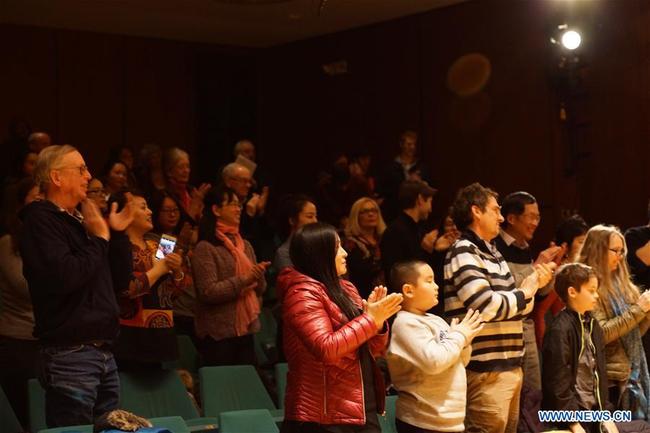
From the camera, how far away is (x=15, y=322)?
4.88 m

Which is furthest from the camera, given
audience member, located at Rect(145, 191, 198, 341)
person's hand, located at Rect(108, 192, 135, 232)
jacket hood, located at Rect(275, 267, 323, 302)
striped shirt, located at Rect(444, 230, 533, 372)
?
audience member, located at Rect(145, 191, 198, 341)

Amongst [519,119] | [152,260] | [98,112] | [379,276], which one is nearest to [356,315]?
[152,260]

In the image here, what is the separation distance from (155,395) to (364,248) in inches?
71.3

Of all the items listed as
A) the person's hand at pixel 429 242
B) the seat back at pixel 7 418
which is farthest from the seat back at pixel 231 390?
the person's hand at pixel 429 242

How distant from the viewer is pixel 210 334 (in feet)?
17.4

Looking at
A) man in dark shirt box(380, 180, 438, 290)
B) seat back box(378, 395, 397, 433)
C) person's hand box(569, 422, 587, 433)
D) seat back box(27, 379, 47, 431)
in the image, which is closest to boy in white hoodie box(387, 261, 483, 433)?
seat back box(378, 395, 397, 433)

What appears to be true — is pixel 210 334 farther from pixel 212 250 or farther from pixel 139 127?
pixel 139 127

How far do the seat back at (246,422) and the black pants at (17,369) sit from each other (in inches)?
47.3

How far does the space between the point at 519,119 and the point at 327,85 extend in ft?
8.08

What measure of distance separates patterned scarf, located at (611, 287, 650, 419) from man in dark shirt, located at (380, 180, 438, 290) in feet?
3.98

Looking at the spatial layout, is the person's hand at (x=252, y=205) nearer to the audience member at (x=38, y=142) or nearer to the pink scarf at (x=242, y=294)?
the audience member at (x=38, y=142)

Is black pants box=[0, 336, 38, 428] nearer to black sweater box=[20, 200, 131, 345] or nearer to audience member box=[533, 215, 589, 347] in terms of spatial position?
black sweater box=[20, 200, 131, 345]

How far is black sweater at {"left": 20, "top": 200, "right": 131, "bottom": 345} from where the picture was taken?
11.6ft

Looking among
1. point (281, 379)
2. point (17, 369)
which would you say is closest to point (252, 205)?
point (281, 379)
